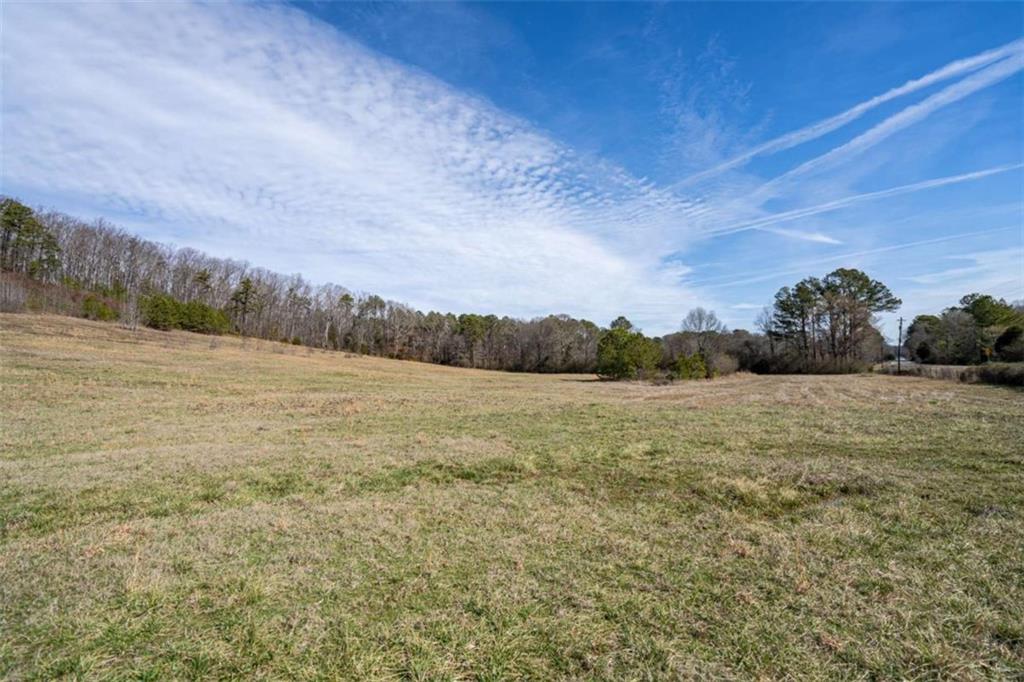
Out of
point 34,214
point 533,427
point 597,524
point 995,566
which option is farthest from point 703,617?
point 34,214

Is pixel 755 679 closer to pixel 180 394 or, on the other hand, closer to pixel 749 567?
pixel 749 567

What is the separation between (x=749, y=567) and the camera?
4.46 metres

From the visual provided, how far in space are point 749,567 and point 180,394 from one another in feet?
67.5

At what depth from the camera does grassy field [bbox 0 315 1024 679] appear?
10.2 ft

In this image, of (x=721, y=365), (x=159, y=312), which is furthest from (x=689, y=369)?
(x=159, y=312)

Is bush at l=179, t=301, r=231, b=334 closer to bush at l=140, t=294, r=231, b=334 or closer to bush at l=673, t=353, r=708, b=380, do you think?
bush at l=140, t=294, r=231, b=334

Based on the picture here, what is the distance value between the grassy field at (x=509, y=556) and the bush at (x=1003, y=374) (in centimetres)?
2603

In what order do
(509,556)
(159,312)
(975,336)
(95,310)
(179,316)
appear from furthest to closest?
(179,316)
(159,312)
(95,310)
(975,336)
(509,556)

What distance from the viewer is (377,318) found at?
287ft

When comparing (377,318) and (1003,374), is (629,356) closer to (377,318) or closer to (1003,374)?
(1003,374)

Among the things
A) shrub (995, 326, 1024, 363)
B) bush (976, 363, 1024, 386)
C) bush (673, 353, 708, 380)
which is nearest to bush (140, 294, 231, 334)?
bush (673, 353, 708, 380)

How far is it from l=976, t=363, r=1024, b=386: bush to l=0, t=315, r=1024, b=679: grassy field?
2603cm

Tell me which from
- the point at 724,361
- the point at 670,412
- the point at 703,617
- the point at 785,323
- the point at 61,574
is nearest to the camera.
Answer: the point at 703,617

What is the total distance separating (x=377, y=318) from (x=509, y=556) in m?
86.9
